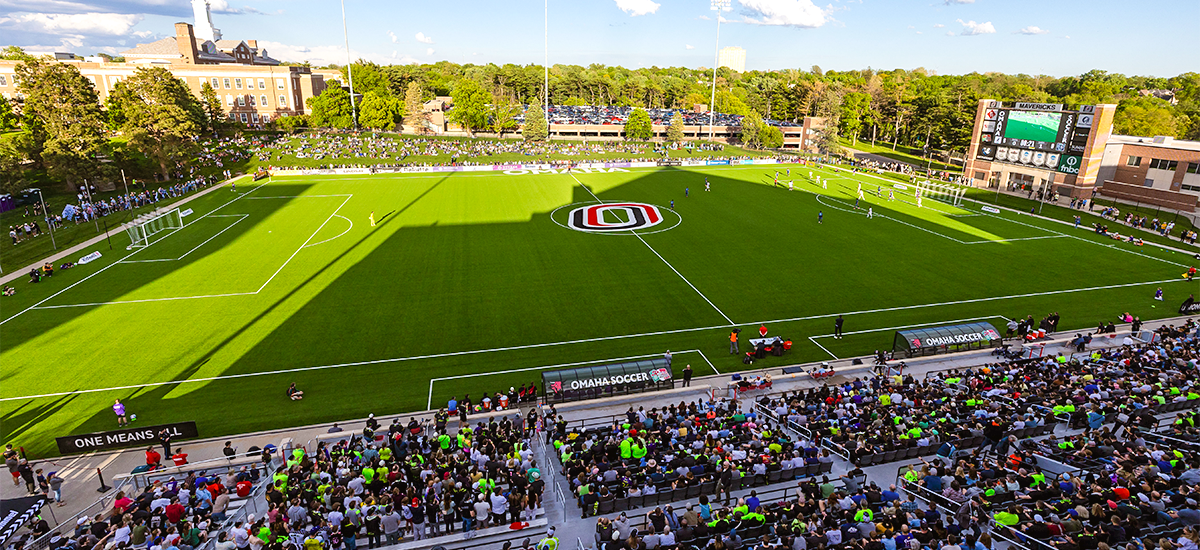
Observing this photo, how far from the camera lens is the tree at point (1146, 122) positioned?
3848 inches

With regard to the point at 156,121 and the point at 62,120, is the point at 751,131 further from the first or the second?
the point at 62,120

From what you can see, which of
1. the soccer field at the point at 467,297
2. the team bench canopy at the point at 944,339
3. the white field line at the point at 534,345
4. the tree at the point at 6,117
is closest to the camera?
the white field line at the point at 534,345

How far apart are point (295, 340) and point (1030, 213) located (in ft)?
221

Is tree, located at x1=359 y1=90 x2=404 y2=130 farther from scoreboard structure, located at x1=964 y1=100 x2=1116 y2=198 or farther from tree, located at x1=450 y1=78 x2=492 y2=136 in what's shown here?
scoreboard structure, located at x1=964 y1=100 x2=1116 y2=198

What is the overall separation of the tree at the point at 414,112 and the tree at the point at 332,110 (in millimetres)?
12143

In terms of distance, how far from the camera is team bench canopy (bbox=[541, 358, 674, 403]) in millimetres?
23250

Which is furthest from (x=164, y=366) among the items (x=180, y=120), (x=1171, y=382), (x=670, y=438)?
(x=180, y=120)

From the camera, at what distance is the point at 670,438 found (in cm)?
1834

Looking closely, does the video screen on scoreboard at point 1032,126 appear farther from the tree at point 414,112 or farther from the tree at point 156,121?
the tree at point 414,112

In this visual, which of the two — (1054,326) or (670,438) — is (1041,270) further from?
(670,438)

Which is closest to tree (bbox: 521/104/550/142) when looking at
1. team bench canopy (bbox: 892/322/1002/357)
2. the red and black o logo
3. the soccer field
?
the red and black o logo

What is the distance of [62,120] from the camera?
60562 mm

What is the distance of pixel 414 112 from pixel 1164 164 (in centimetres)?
11903

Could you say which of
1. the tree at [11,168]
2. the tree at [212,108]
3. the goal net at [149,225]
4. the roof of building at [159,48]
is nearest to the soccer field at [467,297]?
the goal net at [149,225]
